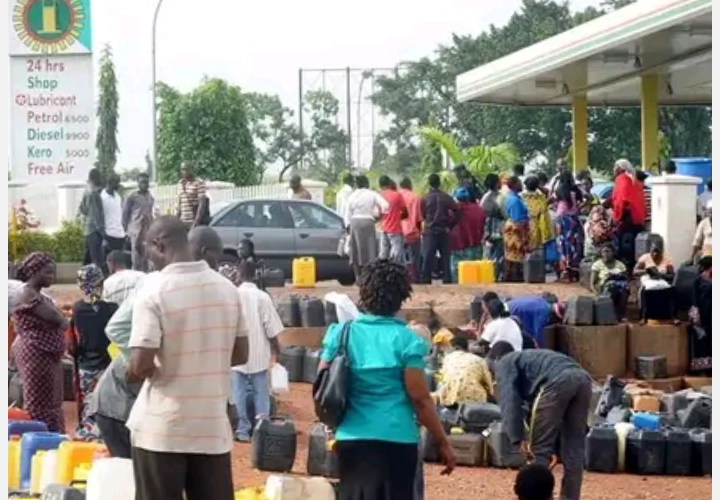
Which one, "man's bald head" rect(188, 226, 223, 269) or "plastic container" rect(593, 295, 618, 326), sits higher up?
"man's bald head" rect(188, 226, 223, 269)

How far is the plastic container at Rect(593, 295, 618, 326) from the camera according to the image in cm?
1998

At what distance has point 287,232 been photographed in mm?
24734

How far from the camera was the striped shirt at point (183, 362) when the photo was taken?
7.90 meters

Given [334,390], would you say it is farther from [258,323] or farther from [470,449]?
[470,449]

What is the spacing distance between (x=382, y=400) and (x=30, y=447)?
377 centimetres

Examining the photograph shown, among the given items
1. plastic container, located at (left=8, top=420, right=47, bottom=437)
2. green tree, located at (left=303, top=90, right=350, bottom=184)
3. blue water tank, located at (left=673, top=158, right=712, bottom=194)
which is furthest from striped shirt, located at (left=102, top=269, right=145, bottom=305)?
green tree, located at (left=303, top=90, right=350, bottom=184)

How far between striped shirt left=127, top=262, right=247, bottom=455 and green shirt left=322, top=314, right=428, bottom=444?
25.0 inches

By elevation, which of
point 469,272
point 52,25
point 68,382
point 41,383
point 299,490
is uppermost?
point 52,25

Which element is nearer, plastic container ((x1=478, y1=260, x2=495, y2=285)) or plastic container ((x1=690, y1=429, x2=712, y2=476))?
plastic container ((x1=690, y1=429, x2=712, y2=476))

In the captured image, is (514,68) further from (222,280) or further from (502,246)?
(222,280)

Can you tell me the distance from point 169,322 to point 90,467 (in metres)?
2.75

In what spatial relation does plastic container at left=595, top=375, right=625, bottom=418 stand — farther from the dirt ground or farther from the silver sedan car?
the silver sedan car

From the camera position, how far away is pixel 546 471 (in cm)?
848

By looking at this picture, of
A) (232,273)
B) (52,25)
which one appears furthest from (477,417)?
(52,25)
